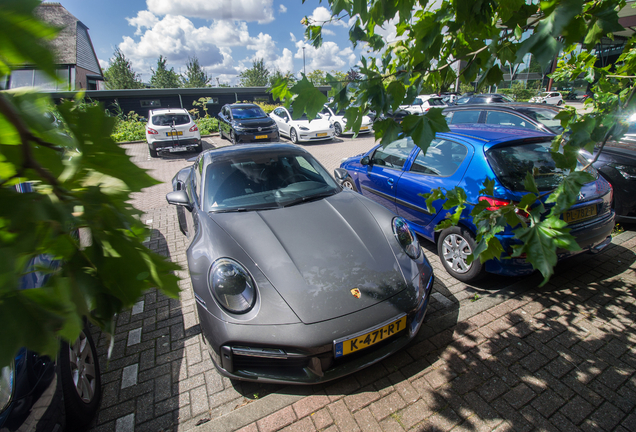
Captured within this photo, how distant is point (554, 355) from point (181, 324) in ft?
11.1

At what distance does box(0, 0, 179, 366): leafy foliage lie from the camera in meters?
0.52

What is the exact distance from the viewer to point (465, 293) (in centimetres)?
358

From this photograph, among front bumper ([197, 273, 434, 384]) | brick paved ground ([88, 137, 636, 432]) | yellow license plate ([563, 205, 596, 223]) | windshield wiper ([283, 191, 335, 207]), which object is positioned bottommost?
brick paved ground ([88, 137, 636, 432])

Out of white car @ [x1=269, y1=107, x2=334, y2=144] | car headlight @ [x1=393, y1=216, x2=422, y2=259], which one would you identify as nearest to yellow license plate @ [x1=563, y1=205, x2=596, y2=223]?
car headlight @ [x1=393, y1=216, x2=422, y2=259]

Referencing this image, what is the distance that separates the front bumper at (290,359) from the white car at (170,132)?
36.8 feet

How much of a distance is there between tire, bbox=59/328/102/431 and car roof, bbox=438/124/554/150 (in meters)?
3.77

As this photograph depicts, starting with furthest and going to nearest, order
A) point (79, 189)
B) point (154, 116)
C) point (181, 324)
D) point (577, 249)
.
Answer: point (154, 116) < point (181, 324) < point (577, 249) < point (79, 189)

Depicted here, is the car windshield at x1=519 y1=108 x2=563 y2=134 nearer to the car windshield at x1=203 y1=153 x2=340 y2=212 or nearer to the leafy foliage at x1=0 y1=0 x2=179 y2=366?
the car windshield at x1=203 y1=153 x2=340 y2=212

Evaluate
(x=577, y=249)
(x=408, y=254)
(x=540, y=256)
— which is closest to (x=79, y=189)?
(x=540, y=256)

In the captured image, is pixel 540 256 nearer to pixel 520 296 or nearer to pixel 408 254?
pixel 408 254

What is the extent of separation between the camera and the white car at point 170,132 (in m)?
11.8

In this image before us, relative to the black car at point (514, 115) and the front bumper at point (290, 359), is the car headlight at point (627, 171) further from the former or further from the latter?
the front bumper at point (290, 359)

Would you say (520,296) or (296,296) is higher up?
(296,296)

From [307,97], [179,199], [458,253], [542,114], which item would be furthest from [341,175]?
[542,114]
